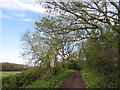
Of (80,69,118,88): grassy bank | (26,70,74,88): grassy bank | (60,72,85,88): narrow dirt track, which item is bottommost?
(60,72,85,88): narrow dirt track

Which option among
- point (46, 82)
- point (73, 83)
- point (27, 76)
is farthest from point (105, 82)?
point (27, 76)

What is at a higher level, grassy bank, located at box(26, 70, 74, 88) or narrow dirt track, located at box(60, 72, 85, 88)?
grassy bank, located at box(26, 70, 74, 88)

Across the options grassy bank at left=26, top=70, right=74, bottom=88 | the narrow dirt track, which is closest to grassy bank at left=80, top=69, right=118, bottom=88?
the narrow dirt track

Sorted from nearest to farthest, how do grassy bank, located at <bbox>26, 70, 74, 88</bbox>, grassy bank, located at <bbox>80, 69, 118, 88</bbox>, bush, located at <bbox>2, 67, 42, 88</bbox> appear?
grassy bank, located at <bbox>80, 69, 118, 88</bbox>, grassy bank, located at <bbox>26, 70, 74, 88</bbox>, bush, located at <bbox>2, 67, 42, 88</bbox>

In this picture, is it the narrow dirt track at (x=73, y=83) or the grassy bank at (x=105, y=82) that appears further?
the narrow dirt track at (x=73, y=83)

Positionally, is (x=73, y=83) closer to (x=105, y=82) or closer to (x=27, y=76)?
(x=27, y=76)

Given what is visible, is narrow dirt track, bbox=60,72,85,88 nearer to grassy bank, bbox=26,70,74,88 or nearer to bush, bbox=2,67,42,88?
grassy bank, bbox=26,70,74,88

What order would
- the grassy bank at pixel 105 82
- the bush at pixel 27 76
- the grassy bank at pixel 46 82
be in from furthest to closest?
the bush at pixel 27 76 < the grassy bank at pixel 46 82 < the grassy bank at pixel 105 82

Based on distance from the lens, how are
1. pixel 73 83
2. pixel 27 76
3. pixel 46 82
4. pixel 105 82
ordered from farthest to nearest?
pixel 73 83, pixel 27 76, pixel 46 82, pixel 105 82

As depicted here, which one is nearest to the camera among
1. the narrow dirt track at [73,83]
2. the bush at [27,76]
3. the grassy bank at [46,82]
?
the grassy bank at [46,82]

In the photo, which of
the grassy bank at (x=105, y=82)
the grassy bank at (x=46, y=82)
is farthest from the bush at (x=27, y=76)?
the grassy bank at (x=105, y=82)

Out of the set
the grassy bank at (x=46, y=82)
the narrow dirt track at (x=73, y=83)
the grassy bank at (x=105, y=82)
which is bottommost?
the narrow dirt track at (x=73, y=83)

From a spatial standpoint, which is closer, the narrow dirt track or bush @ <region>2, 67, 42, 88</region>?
bush @ <region>2, 67, 42, 88</region>

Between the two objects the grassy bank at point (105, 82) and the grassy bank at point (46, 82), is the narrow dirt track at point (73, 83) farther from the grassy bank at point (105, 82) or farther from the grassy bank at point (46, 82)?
the grassy bank at point (105, 82)
